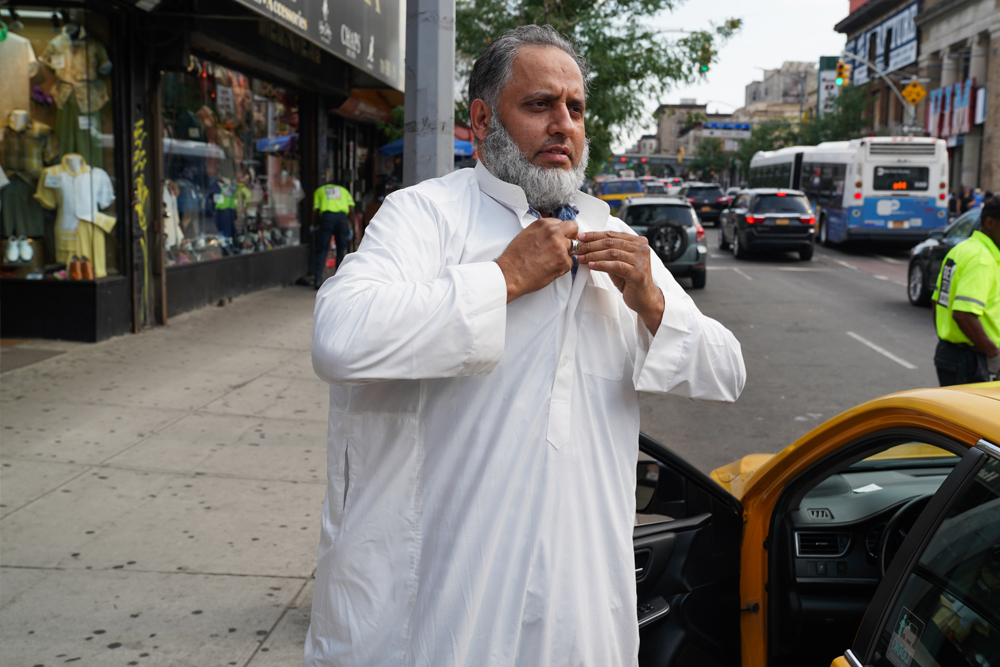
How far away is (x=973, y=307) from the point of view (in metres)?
5.10

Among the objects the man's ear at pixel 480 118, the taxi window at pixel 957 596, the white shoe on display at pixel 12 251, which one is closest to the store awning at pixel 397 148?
the white shoe on display at pixel 12 251

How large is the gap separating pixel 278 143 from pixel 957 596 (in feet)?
43.9

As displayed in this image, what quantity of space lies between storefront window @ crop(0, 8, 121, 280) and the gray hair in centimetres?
753

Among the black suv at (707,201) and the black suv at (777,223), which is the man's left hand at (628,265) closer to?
the black suv at (777,223)

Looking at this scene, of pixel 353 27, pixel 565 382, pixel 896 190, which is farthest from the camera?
pixel 896 190

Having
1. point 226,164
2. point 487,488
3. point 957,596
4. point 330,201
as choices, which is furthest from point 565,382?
point 330,201

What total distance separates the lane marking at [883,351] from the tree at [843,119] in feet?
131

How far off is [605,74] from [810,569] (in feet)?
40.9

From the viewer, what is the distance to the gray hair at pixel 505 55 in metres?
1.96

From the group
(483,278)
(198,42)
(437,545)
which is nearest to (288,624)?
(437,545)

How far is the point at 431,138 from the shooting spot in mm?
3684

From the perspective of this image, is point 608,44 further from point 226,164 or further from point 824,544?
point 824,544

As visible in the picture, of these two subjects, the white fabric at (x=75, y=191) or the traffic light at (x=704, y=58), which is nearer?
the white fabric at (x=75, y=191)

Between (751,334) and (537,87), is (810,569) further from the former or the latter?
(751,334)
